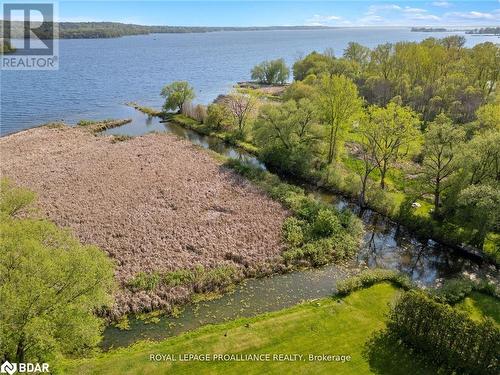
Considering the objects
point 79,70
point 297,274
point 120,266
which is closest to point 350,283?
point 297,274

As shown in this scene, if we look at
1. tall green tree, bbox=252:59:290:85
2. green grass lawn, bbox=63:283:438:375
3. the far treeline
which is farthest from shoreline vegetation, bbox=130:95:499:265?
tall green tree, bbox=252:59:290:85

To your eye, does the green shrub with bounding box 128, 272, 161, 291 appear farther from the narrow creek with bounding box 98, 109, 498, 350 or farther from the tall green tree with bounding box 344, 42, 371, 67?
the tall green tree with bounding box 344, 42, 371, 67

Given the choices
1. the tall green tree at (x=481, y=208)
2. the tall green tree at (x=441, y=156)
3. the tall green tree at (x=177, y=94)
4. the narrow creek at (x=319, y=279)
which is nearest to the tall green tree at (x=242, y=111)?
the tall green tree at (x=177, y=94)

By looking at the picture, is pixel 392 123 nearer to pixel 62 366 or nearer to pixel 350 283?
pixel 350 283

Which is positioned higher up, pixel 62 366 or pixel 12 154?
pixel 12 154

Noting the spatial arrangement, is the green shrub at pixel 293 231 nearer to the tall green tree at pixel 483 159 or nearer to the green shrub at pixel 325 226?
the green shrub at pixel 325 226
